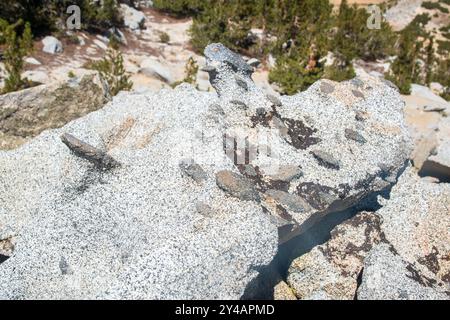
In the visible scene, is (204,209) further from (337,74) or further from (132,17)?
(132,17)

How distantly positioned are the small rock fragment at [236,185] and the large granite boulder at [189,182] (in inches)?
0.8

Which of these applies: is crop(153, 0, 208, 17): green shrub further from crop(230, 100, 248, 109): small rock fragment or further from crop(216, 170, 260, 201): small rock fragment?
crop(216, 170, 260, 201): small rock fragment

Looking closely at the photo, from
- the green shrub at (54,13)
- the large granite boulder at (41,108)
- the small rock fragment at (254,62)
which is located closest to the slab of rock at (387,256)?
the large granite boulder at (41,108)

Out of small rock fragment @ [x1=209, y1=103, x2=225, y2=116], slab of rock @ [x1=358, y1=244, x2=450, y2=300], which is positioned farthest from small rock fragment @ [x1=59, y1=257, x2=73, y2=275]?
slab of rock @ [x1=358, y1=244, x2=450, y2=300]

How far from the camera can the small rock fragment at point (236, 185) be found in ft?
19.5

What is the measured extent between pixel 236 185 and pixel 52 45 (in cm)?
1116

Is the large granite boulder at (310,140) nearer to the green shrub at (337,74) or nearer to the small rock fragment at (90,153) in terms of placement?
the small rock fragment at (90,153)

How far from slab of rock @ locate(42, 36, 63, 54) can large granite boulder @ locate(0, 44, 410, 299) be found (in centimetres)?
797

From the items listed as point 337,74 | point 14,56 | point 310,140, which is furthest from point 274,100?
point 337,74
